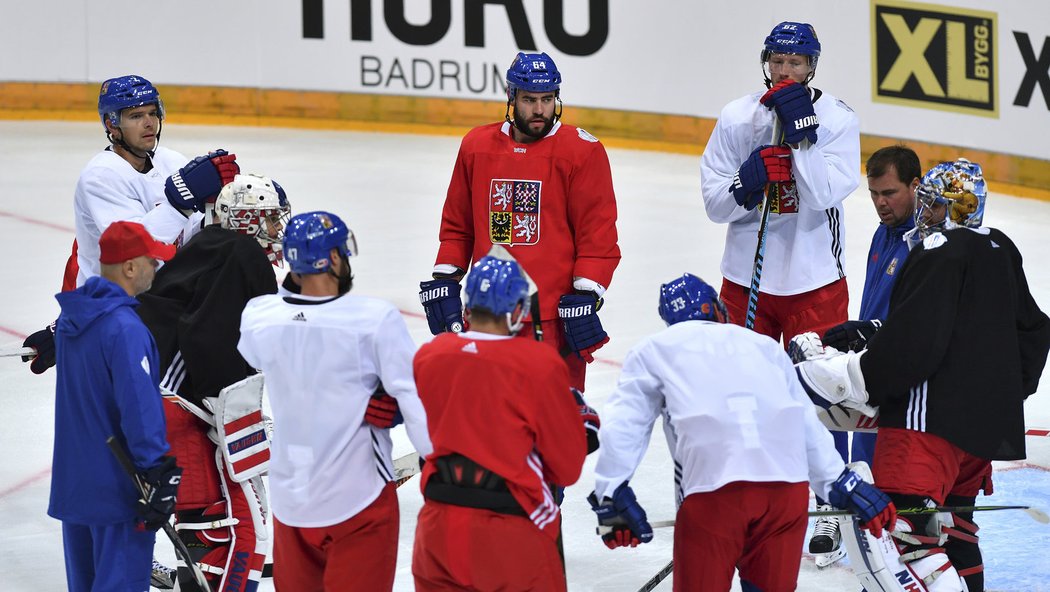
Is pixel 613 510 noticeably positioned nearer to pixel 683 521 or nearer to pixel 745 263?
pixel 683 521

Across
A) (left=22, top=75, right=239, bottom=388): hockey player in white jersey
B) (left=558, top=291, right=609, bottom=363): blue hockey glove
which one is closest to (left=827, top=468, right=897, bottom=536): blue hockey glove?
(left=558, top=291, right=609, bottom=363): blue hockey glove

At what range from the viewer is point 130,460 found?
4125mm

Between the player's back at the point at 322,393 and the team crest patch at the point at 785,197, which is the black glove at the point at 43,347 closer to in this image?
the player's back at the point at 322,393

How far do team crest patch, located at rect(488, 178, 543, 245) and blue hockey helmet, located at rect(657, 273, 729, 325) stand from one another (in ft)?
4.14

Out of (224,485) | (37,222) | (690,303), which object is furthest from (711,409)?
(37,222)

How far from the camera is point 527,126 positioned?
525 centimetres

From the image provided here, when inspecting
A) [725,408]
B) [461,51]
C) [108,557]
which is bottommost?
[108,557]

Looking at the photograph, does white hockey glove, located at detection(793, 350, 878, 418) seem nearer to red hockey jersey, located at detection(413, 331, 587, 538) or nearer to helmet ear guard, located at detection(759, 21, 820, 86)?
red hockey jersey, located at detection(413, 331, 587, 538)

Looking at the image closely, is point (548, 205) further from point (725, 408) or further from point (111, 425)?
point (111, 425)

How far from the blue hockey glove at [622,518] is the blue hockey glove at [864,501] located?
55 cm

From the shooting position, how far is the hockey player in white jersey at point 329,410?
3.82 metres

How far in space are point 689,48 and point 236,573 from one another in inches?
338

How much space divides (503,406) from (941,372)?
1.52 metres

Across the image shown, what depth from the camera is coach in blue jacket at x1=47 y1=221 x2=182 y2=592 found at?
4074 mm
